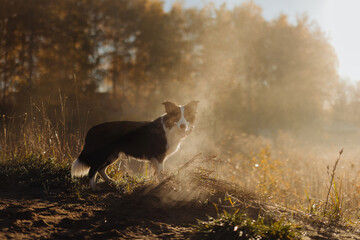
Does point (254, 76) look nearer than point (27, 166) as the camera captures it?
No

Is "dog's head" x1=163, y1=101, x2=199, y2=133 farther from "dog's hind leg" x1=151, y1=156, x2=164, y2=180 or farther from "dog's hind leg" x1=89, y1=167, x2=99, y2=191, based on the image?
"dog's hind leg" x1=89, y1=167, x2=99, y2=191

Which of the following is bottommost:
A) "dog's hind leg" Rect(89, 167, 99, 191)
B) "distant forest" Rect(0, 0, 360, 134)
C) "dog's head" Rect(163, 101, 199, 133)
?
"dog's hind leg" Rect(89, 167, 99, 191)

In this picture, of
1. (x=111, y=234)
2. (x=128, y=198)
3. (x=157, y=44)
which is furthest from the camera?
(x=157, y=44)

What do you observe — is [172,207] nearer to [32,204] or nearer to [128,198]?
[128,198]

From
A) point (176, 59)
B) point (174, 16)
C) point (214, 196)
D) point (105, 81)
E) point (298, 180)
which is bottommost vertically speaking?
point (298, 180)

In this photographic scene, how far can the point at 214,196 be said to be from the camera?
13.3 feet

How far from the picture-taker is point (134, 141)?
16.2ft

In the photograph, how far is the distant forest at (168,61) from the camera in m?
18.9

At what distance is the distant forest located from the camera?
62.1 feet

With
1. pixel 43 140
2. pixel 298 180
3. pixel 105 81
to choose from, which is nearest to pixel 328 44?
pixel 105 81

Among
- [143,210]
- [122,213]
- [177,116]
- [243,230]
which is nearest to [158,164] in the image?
[177,116]

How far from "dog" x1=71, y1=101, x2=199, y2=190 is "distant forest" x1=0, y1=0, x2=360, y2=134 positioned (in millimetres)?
8919

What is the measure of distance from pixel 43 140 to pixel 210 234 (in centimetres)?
445

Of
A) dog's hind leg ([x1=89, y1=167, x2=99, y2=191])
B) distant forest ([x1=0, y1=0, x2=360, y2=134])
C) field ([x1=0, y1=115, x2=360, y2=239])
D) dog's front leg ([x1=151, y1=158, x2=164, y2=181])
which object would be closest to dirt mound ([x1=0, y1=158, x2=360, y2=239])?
field ([x1=0, y1=115, x2=360, y2=239])
